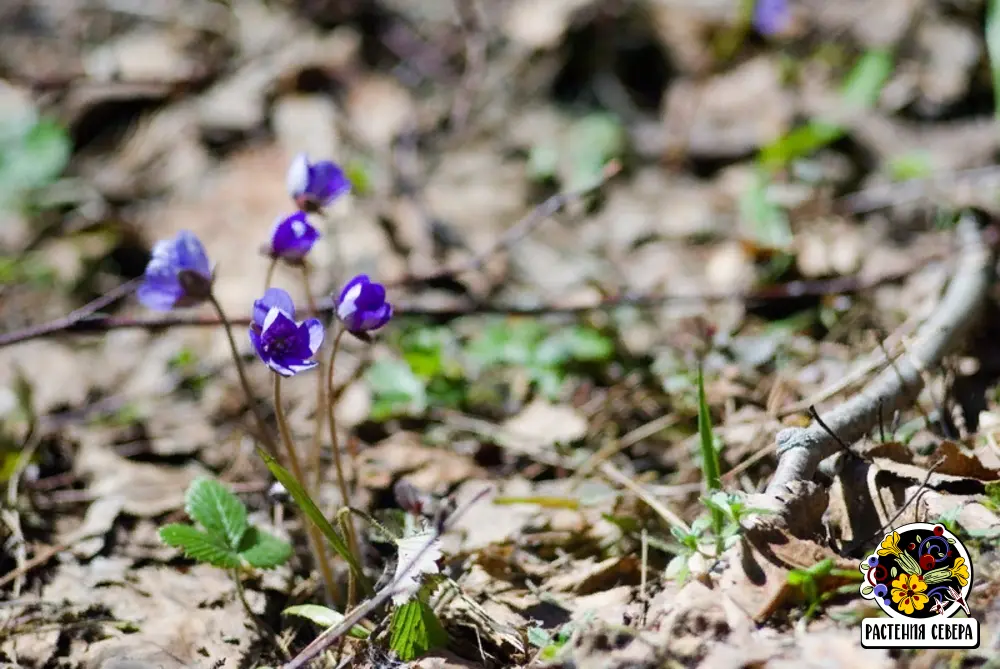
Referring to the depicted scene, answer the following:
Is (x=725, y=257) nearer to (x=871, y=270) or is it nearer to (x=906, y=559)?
(x=871, y=270)

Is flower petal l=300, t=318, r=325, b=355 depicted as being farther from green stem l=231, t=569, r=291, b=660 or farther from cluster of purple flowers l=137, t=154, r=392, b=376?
green stem l=231, t=569, r=291, b=660

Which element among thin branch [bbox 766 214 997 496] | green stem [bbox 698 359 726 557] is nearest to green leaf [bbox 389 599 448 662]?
green stem [bbox 698 359 726 557]

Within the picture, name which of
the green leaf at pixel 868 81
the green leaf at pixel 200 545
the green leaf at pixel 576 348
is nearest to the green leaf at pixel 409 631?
the green leaf at pixel 200 545

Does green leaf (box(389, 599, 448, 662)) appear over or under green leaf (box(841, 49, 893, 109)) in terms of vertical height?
under

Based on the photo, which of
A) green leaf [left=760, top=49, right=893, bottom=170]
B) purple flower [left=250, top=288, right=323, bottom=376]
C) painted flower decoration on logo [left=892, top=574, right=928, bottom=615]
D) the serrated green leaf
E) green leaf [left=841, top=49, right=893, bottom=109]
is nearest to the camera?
painted flower decoration on logo [left=892, top=574, right=928, bottom=615]

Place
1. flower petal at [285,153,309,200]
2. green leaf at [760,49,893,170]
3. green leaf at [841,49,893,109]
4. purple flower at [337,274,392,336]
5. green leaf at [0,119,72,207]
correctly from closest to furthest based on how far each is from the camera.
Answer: purple flower at [337,274,392,336] → flower petal at [285,153,309,200] → green leaf at [760,49,893,170] → green leaf at [841,49,893,109] → green leaf at [0,119,72,207]

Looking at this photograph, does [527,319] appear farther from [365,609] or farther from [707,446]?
[365,609]
